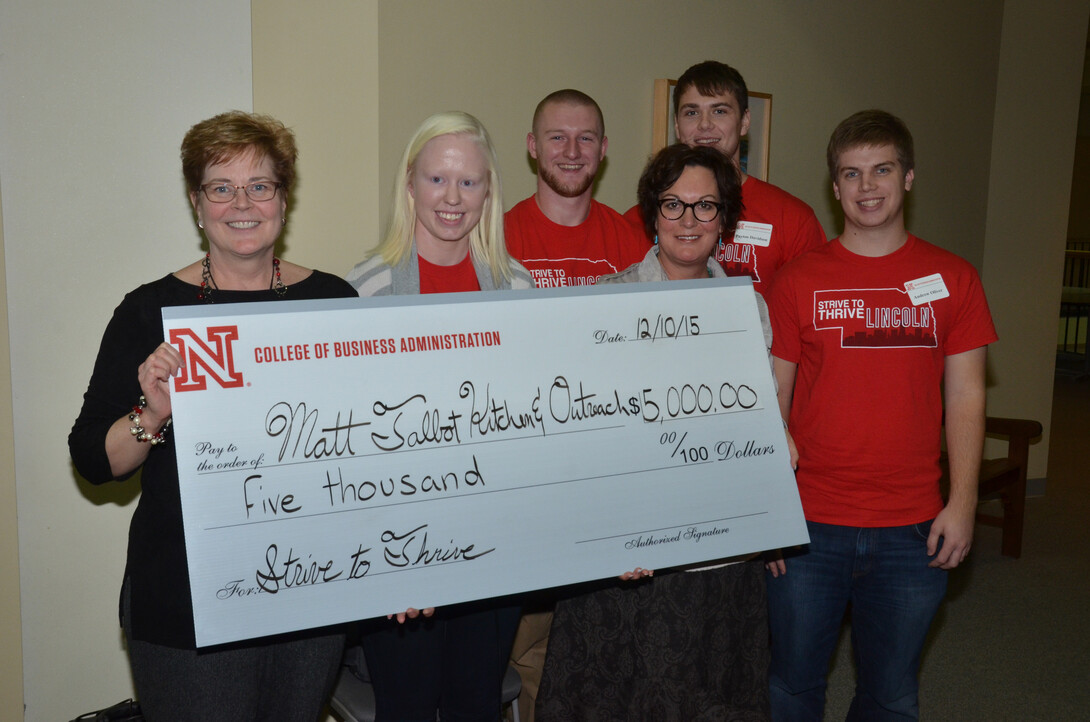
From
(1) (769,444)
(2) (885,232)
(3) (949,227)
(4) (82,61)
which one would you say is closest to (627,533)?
(1) (769,444)

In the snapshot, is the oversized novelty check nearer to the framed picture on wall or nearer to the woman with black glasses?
the woman with black glasses

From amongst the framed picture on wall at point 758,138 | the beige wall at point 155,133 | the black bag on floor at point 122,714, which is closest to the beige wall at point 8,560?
the beige wall at point 155,133

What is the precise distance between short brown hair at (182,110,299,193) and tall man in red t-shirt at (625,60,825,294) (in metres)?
1.29

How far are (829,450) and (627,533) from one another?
22.3 inches

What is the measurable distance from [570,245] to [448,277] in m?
0.57

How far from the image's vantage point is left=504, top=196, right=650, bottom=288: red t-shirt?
7.47ft

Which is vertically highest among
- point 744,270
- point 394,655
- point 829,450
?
point 744,270

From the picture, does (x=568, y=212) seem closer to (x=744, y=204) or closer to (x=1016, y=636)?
(x=744, y=204)

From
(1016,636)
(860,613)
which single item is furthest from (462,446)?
(1016,636)

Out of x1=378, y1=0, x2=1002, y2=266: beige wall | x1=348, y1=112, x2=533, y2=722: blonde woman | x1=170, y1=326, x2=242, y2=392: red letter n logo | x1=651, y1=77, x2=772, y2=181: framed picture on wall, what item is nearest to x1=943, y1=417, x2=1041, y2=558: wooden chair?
x1=378, y1=0, x2=1002, y2=266: beige wall

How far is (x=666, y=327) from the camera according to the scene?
1754 millimetres

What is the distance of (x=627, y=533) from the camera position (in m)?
1.67

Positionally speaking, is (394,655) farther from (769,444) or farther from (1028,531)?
(1028,531)

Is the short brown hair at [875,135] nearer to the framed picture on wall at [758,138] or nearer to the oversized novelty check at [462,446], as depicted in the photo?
the oversized novelty check at [462,446]
